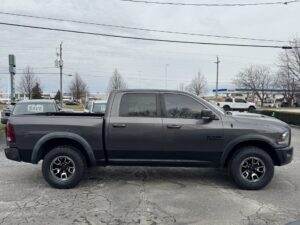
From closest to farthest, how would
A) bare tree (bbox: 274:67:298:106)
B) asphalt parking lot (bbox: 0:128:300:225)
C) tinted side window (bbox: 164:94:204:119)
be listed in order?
asphalt parking lot (bbox: 0:128:300:225), tinted side window (bbox: 164:94:204:119), bare tree (bbox: 274:67:298:106)

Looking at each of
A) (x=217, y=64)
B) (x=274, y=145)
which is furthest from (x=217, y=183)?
(x=217, y=64)

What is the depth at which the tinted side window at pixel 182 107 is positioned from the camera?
6281mm

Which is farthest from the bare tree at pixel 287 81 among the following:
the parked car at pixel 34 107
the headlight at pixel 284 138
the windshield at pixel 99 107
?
the headlight at pixel 284 138

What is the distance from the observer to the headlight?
6.16m

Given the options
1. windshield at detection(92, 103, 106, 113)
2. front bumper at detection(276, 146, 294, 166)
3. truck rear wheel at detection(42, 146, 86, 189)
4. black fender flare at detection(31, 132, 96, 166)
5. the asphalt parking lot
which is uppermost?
windshield at detection(92, 103, 106, 113)

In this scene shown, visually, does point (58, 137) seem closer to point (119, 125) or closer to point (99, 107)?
point (119, 125)

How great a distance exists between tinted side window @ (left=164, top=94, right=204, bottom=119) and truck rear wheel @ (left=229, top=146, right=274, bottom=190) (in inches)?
43.0

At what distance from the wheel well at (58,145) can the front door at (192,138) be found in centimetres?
157

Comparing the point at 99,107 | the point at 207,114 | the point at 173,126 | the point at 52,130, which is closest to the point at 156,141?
the point at 173,126

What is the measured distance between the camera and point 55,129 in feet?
20.3

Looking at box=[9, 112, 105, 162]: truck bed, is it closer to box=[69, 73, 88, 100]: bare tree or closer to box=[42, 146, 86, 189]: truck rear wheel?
box=[42, 146, 86, 189]: truck rear wheel

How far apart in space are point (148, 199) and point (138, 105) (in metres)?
1.77

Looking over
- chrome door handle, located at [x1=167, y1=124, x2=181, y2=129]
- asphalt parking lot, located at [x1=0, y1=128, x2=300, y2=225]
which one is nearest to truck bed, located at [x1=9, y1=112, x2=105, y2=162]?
asphalt parking lot, located at [x1=0, y1=128, x2=300, y2=225]

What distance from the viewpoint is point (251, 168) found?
6.24 m
